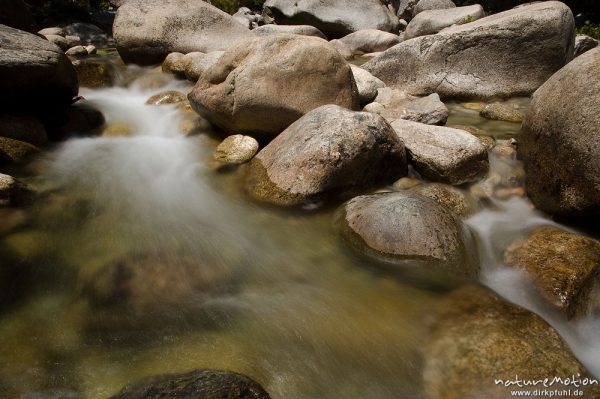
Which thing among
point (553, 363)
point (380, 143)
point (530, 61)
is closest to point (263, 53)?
point (380, 143)

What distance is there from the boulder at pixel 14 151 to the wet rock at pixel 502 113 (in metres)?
7.94

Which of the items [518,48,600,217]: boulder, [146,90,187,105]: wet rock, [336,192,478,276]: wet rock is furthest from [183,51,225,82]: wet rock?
[518,48,600,217]: boulder

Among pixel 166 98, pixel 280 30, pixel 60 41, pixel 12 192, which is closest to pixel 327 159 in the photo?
pixel 12 192

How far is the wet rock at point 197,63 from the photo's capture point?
8.25 meters

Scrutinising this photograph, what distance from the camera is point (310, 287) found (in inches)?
133

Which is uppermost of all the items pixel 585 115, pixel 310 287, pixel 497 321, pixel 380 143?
pixel 585 115

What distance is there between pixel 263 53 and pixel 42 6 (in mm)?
16153

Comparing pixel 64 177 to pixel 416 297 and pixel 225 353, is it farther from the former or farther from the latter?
pixel 416 297

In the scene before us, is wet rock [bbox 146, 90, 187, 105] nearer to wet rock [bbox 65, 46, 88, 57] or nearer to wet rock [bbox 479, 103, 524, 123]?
wet rock [bbox 65, 46, 88, 57]

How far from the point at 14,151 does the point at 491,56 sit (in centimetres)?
875

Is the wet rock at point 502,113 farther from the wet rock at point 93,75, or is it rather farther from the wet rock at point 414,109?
the wet rock at point 93,75

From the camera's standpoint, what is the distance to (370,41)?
1394 centimetres

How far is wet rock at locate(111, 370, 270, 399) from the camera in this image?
6.12ft

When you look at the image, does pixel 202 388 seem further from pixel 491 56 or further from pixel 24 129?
pixel 491 56
